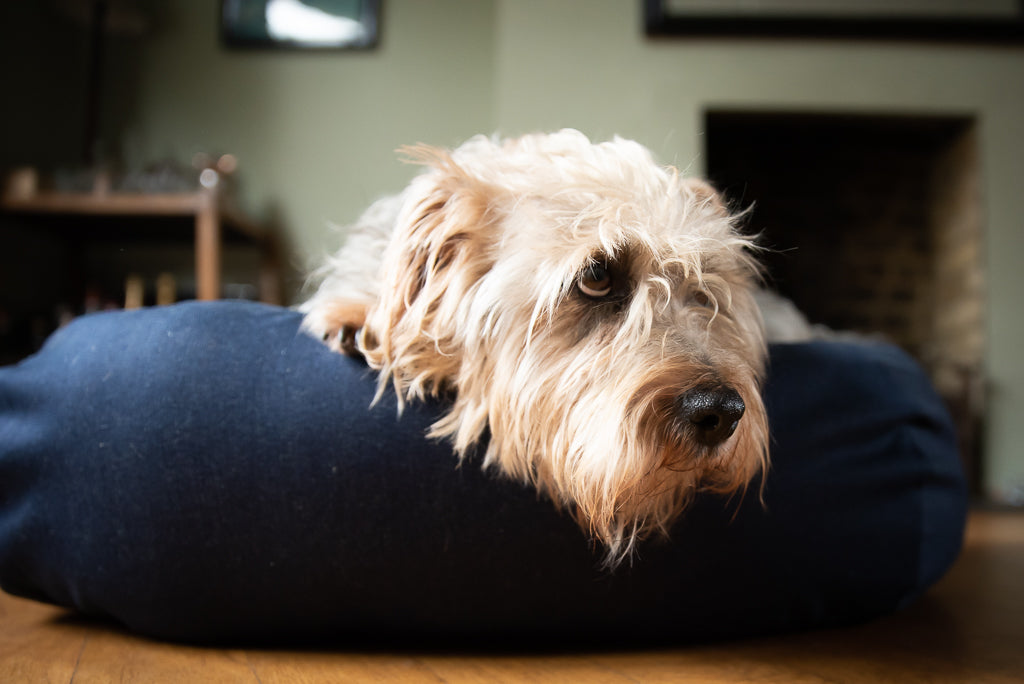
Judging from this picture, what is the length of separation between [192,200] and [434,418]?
2.87 meters

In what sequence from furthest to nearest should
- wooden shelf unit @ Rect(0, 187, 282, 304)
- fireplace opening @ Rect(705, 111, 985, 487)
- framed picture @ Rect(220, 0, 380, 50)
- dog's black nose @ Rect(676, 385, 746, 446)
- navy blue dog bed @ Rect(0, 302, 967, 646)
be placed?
framed picture @ Rect(220, 0, 380, 50), fireplace opening @ Rect(705, 111, 985, 487), wooden shelf unit @ Rect(0, 187, 282, 304), navy blue dog bed @ Rect(0, 302, 967, 646), dog's black nose @ Rect(676, 385, 746, 446)

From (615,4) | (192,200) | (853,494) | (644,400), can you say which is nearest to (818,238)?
(615,4)

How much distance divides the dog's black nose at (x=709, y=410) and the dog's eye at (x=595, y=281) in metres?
0.19

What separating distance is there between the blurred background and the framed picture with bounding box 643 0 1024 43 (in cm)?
1

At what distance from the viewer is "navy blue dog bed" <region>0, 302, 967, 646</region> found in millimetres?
900

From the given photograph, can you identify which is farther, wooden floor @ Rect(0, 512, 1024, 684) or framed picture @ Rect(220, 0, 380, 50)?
framed picture @ Rect(220, 0, 380, 50)

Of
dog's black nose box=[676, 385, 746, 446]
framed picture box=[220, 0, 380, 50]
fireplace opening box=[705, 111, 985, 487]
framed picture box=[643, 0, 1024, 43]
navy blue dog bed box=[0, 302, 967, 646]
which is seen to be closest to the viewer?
dog's black nose box=[676, 385, 746, 446]

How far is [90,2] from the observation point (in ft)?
11.9

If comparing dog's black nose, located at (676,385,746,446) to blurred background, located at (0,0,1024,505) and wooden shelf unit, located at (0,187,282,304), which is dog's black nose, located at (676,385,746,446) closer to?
blurred background, located at (0,0,1024,505)

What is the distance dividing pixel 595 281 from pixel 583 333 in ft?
0.22

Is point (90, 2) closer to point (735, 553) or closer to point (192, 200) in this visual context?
point (192, 200)

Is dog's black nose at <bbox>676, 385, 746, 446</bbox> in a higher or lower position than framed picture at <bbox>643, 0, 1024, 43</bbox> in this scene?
lower

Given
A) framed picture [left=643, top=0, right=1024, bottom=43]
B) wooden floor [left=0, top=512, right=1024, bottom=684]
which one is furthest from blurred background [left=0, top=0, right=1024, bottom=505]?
wooden floor [left=0, top=512, right=1024, bottom=684]

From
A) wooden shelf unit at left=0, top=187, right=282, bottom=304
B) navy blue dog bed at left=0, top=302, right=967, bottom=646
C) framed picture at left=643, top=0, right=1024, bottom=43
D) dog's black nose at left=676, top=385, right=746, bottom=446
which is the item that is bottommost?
navy blue dog bed at left=0, top=302, right=967, bottom=646
